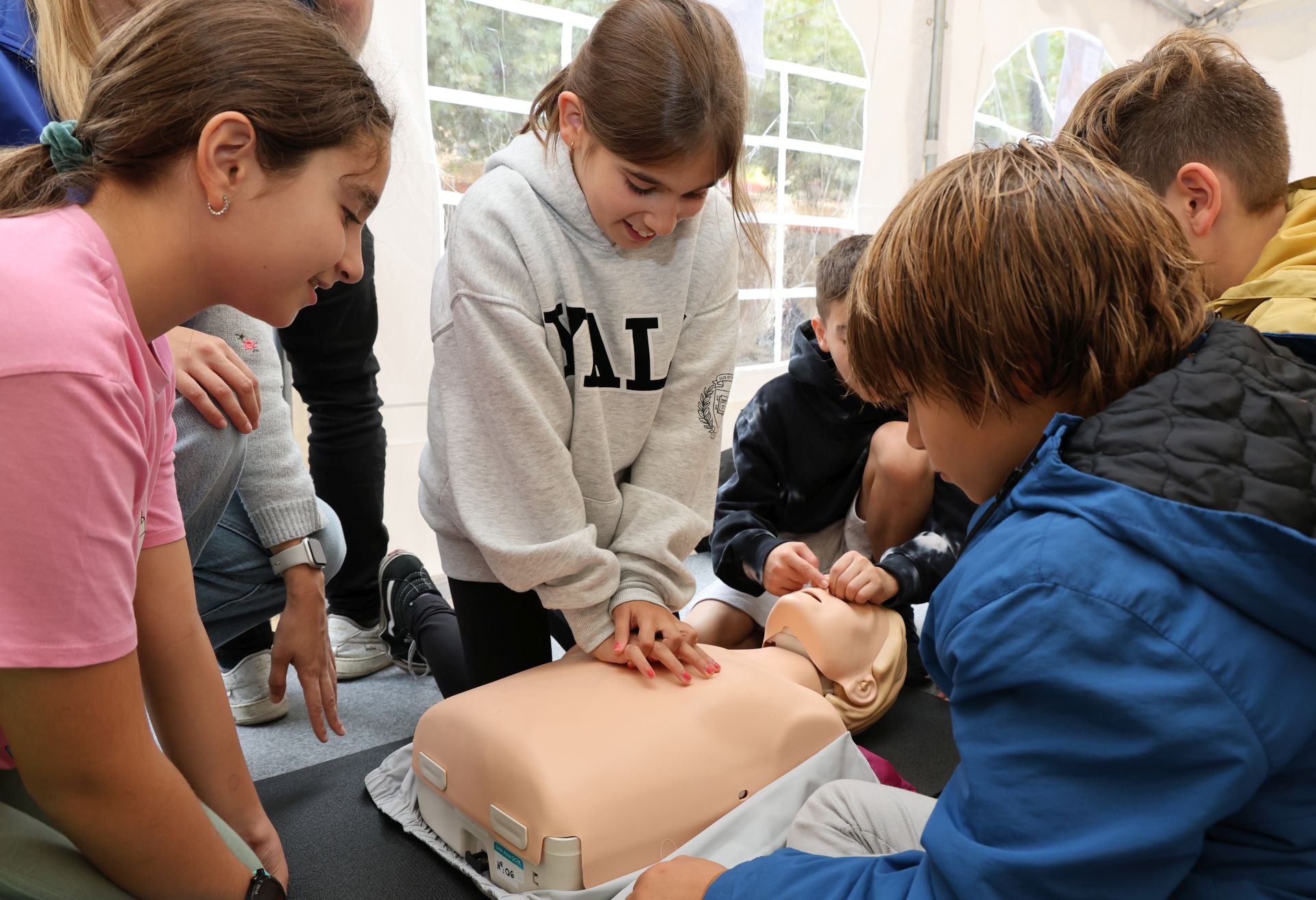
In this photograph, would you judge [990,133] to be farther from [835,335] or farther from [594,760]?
[594,760]

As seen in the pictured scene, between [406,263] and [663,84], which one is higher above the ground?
[663,84]

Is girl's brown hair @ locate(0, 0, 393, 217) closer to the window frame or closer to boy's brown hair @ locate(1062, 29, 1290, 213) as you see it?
boy's brown hair @ locate(1062, 29, 1290, 213)

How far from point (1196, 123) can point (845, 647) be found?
0.75 m

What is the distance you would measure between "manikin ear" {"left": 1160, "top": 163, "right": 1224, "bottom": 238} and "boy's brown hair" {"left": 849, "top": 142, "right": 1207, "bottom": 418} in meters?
0.51

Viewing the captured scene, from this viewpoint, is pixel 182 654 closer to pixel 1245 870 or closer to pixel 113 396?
pixel 113 396

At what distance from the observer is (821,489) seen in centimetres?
161

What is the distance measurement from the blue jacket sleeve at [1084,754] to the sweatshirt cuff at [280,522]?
2.68ft

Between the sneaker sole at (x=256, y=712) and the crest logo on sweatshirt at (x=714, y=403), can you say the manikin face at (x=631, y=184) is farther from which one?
the sneaker sole at (x=256, y=712)

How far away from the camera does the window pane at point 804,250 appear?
2795mm

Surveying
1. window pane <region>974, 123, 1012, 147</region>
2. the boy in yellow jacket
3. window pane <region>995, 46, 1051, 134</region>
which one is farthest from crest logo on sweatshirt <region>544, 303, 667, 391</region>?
window pane <region>995, 46, 1051, 134</region>

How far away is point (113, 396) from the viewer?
577 mm

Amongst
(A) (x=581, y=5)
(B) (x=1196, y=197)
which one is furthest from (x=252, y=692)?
(A) (x=581, y=5)

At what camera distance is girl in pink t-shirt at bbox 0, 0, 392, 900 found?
21.6 inches

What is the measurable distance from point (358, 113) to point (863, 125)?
2483 millimetres
